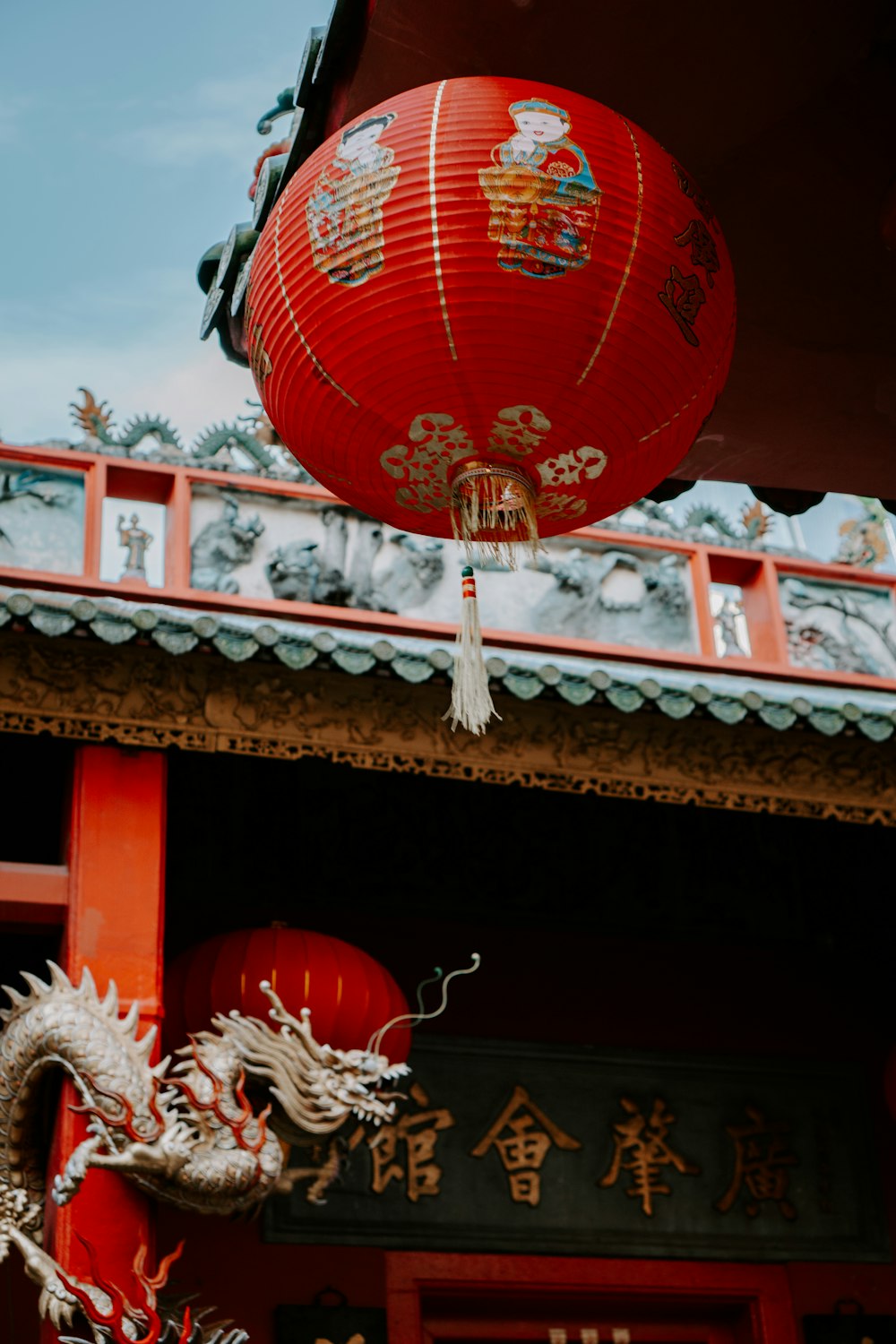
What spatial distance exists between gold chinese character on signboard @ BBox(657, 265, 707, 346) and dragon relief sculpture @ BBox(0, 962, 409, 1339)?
2.85 metres

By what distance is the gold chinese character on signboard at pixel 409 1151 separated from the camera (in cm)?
666

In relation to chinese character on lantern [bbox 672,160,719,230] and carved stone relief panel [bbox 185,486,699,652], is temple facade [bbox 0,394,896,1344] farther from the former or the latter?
chinese character on lantern [bbox 672,160,719,230]

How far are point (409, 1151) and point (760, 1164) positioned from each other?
4.87 feet

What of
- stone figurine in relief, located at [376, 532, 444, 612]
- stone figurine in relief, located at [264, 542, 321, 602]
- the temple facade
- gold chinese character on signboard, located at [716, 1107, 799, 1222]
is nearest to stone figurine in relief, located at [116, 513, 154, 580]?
the temple facade

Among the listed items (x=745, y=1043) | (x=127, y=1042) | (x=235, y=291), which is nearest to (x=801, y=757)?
(x=745, y=1043)

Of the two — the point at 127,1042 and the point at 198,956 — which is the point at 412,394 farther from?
the point at 198,956

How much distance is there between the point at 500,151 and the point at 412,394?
0.43m

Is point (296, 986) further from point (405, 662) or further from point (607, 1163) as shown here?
point (607, 1163)

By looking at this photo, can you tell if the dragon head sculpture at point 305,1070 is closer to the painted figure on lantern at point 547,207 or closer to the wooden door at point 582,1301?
the wooden door at point 582,1301

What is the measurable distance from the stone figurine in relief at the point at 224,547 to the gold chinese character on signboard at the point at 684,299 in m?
4.04

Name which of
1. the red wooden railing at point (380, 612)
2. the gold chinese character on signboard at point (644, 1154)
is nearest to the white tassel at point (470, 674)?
the red wooden railing at point (380, 612)

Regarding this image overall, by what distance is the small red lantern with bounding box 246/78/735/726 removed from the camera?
289 centimetres

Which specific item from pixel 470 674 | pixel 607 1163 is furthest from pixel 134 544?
pixel 470 674

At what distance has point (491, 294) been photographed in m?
2.88
